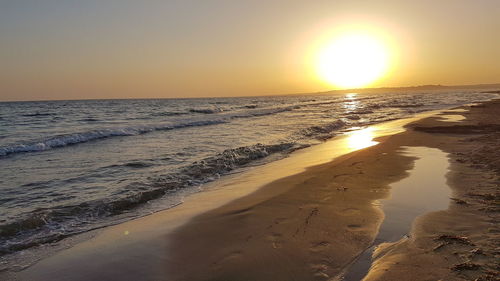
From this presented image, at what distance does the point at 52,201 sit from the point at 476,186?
928cm

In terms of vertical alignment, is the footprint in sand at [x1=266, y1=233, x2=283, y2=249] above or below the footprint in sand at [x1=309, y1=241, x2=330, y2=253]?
below

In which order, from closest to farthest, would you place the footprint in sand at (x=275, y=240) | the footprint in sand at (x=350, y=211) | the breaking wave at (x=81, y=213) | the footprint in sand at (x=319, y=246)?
the footprint in sand at (x=319, y=246) < the footprint in sand at (x=275, y=240) < the breaking wave at (x=81, y=213) < the footprint in sand at (x=350, y=211)

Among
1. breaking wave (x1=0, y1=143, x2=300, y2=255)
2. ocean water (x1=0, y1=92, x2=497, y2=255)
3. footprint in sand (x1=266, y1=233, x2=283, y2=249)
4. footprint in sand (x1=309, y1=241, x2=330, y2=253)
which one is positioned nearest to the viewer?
footprint in sand (x1=309, y1=241, x2=330, y2=253)

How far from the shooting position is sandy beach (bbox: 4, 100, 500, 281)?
4.30 m

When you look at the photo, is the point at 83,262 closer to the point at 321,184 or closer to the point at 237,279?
the point at 237,279

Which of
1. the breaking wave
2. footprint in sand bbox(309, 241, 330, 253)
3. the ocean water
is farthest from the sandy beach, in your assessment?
the ocean water

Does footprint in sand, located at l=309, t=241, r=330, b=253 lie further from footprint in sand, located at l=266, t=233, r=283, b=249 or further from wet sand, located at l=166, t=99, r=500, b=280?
footprint in sand, located at l=266, t=233, r=283, b=249

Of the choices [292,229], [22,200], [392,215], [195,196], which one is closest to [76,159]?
[22,200]

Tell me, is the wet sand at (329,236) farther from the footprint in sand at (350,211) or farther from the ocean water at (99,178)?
the ocean water at (99,178)

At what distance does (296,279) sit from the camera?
162 inches

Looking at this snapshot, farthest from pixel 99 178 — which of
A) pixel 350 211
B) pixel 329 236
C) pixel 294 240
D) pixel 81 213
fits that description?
pixel 329 236

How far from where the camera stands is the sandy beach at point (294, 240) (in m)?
4.30

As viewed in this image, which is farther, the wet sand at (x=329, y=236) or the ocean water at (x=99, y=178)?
the ocean water at (x=99, y=178)

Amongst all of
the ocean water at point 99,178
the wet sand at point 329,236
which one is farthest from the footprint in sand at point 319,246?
the ocean water at point 99,178
